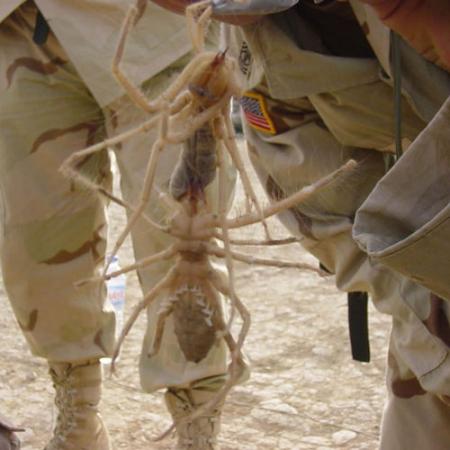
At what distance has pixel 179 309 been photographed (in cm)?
204

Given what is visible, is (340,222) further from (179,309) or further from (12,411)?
(12,411)

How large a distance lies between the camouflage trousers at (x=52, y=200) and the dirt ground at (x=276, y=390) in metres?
0.47

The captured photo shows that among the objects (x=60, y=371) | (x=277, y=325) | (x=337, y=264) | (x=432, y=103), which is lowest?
(x=277, y=325)

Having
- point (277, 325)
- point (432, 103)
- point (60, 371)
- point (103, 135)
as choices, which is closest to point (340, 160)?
point (432, 103)

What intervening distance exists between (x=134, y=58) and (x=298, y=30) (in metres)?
0.94

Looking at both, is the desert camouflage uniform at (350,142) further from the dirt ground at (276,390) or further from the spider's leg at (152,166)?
the dirt ground at (276,390)

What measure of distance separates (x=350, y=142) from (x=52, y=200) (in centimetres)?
127

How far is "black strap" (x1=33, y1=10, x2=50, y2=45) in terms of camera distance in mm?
3297

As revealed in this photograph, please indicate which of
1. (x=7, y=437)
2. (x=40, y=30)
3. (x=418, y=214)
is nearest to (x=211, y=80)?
(x=418, y=214)

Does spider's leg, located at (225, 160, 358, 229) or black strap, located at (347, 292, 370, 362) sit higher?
spider's leg, located at (225, 160, 358, 229)

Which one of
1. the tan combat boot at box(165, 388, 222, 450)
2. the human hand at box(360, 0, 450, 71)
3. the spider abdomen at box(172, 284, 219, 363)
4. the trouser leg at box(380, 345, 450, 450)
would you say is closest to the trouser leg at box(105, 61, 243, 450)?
the tan combat boot at box(165, 388, 222, 450)

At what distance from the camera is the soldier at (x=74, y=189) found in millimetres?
3195

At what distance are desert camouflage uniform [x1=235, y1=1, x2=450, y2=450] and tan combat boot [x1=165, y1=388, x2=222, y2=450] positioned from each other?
84 centimetres

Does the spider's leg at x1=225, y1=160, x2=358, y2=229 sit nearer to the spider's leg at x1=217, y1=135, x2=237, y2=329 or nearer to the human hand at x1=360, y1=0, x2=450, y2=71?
the spider's leg at x1=217, y1=135, x2=237, y2=329
